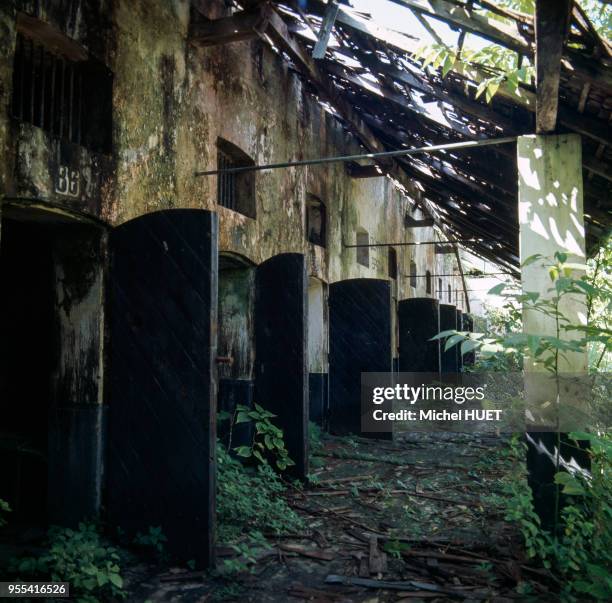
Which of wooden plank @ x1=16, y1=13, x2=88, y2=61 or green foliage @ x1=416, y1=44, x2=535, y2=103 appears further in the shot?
green foliage @ x1=416, y1=44, x2=535, y2=103

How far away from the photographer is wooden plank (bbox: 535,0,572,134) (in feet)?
11.1

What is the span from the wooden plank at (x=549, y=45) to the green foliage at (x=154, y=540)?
14.8ft

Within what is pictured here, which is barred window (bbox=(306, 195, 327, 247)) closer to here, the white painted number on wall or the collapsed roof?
the collapsed roof

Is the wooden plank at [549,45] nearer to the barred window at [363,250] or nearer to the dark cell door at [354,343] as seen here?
the dark cell door at [354,343]

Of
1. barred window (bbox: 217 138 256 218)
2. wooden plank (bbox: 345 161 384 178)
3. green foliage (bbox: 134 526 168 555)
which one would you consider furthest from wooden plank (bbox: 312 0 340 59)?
wooden plank (bbox: 345 161 384 178)

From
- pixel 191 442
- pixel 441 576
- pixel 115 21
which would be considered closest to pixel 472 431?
pixel 441 576

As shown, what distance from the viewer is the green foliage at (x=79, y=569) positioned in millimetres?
3377

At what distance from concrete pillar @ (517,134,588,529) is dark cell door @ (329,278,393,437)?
442cm

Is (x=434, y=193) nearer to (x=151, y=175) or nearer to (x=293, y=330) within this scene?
(x=293, y=330)

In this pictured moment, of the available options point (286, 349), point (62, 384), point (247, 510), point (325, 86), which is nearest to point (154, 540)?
point (247, 510)

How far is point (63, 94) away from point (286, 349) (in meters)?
3.46

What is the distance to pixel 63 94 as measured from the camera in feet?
14.3

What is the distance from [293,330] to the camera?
20.4 ft

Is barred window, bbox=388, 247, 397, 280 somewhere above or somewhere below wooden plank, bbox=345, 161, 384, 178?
below
